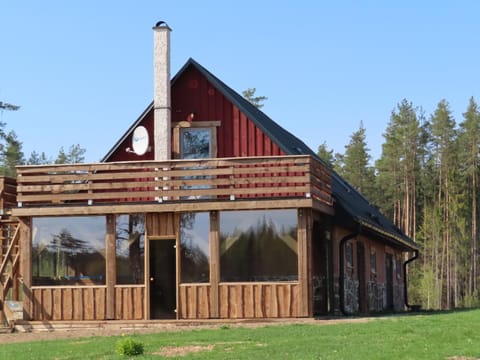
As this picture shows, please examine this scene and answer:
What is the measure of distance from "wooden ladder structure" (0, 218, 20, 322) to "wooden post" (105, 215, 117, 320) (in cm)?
254

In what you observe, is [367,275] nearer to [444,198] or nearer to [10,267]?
[10,267]

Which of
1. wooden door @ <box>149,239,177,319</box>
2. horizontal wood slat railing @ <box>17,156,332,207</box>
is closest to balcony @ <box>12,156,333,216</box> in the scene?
horizontal wood slat railing @ <box>17,156,332,207</box>

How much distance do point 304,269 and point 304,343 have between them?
19.4 ft

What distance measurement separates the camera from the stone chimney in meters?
24.5

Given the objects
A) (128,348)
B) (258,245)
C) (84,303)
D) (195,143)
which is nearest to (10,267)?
(84,303)

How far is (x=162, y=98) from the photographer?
24.6 metres

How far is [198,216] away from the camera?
896 inches

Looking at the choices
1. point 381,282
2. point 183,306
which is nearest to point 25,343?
point 183,306

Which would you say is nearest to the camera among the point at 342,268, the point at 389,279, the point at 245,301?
the point at 245,301

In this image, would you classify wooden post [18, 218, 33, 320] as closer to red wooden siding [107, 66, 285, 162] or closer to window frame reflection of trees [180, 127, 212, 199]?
red wooden siding [107, 66, 285, 162]

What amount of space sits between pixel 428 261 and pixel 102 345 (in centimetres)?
5553

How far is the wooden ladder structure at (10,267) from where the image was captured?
2361 cm

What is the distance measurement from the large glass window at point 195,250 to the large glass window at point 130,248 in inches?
40.7

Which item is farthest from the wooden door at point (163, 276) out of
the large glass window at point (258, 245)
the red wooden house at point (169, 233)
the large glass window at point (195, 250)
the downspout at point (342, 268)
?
the downspout at point (342, 268)
